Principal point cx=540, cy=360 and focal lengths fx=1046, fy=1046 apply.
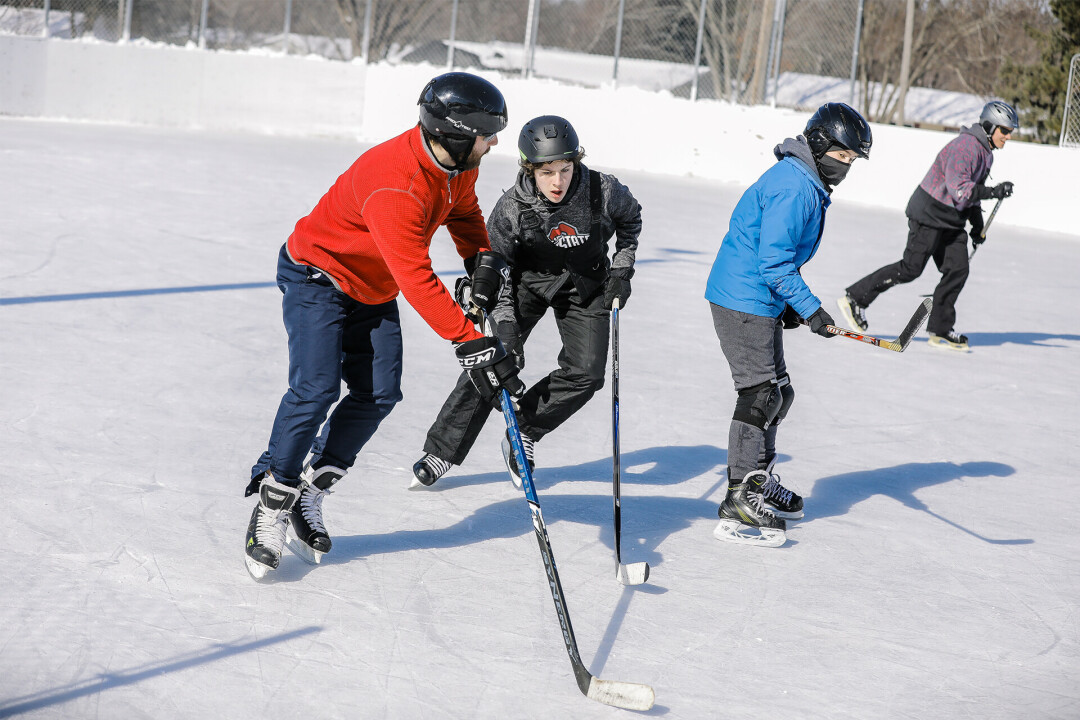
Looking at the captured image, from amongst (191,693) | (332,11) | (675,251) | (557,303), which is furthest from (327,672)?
(332,11)

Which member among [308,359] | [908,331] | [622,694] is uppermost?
[908,331]

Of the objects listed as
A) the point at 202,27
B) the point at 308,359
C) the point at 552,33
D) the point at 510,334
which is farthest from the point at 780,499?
the point at 202,27

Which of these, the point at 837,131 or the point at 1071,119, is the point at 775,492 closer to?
the point at 837,131

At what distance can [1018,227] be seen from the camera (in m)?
12.9

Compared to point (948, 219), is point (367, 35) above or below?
above

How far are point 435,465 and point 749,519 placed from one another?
1144 millimetres

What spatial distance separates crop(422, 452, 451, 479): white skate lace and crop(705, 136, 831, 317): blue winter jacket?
1156mm

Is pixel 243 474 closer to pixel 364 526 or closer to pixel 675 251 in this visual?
pixel 364 526

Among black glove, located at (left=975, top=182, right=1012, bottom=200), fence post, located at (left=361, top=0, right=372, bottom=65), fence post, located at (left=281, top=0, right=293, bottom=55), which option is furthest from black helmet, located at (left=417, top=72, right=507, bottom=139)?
fence post, located at (left=281, top=0, right=293, bottom=55)

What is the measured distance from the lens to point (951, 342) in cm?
689

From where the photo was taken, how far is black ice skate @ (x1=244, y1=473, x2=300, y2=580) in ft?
9.80

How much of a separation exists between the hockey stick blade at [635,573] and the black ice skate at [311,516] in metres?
0.89

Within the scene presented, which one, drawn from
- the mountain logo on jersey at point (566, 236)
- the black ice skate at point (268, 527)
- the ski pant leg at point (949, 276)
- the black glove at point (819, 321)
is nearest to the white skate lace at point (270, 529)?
the black ice skate at point (268, 527)

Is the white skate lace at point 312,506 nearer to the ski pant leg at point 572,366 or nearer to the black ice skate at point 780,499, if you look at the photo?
the ski pant leg at point 572,366
